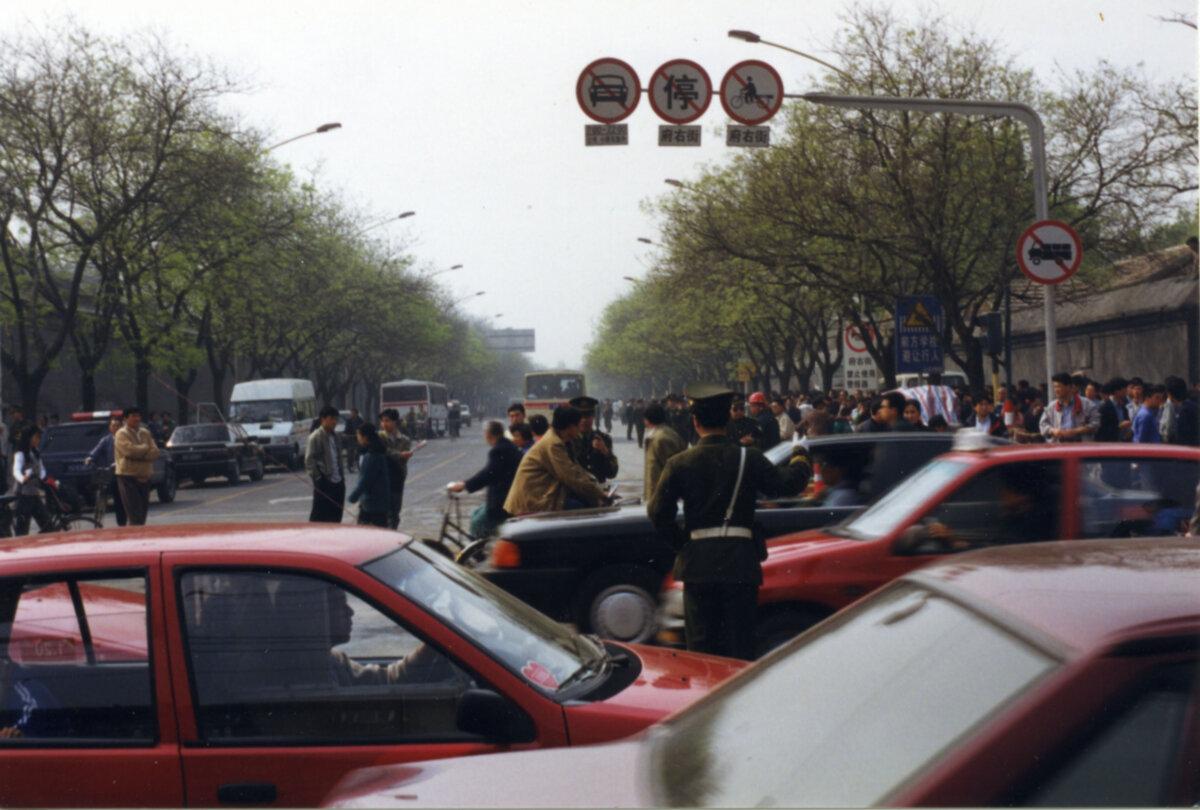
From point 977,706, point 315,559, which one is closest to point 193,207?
point 315,559

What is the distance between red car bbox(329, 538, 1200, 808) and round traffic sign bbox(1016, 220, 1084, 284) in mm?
12371

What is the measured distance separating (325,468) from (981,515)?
28.7 feet

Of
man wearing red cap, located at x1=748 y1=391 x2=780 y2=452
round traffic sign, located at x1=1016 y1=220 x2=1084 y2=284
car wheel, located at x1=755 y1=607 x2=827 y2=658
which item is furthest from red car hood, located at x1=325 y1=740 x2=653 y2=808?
man wearing red cap, located at x1=748 y1=391 x2=780 y2=452

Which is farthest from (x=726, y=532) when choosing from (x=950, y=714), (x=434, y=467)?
(x=434, y=467)

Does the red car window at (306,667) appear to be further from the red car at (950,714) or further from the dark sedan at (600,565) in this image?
the dark sedan at (600,565)

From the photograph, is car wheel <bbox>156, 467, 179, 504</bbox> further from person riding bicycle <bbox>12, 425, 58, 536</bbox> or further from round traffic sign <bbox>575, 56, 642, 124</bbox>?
round traffic sign <bbox>575, 56, 642, 124</bbox>

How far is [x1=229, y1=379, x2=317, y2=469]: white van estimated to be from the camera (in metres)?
41.7

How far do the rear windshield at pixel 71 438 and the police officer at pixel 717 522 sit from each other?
22402mm

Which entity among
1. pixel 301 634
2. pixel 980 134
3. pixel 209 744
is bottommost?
pixel 209 744

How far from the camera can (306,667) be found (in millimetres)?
4152

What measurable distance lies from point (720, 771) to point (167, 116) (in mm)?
33641

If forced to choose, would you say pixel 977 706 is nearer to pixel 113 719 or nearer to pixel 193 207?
pixel 113 719

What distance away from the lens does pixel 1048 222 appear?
15156 millimetres

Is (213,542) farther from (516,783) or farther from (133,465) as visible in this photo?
(133,465)
